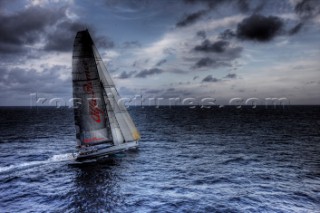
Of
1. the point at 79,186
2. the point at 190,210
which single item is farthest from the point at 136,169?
the point at 190,210

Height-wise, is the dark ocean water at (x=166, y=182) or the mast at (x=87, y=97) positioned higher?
the mast at (x=87, y=97)

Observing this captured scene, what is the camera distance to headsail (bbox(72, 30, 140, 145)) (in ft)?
104

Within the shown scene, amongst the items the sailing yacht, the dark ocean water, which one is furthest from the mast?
the dark ocean water

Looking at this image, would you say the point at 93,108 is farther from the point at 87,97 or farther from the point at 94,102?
the point at 87,97

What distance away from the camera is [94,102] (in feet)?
111

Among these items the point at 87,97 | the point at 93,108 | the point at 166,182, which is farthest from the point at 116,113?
the point at 166,182

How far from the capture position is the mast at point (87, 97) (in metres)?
31.5

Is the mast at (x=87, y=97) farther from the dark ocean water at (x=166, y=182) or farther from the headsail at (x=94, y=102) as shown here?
the dark ocean water at (x=166, y=182)

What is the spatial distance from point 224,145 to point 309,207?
27024 mm

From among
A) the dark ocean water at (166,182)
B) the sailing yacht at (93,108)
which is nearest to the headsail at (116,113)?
the sailing yacht at (93,108)

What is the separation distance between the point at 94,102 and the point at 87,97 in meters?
1.12

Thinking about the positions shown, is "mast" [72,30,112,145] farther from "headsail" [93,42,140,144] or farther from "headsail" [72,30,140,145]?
"headsail" [93,42,140,144]

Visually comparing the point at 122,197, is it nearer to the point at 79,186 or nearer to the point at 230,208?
the point at 79,186

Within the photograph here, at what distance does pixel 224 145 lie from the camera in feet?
153
